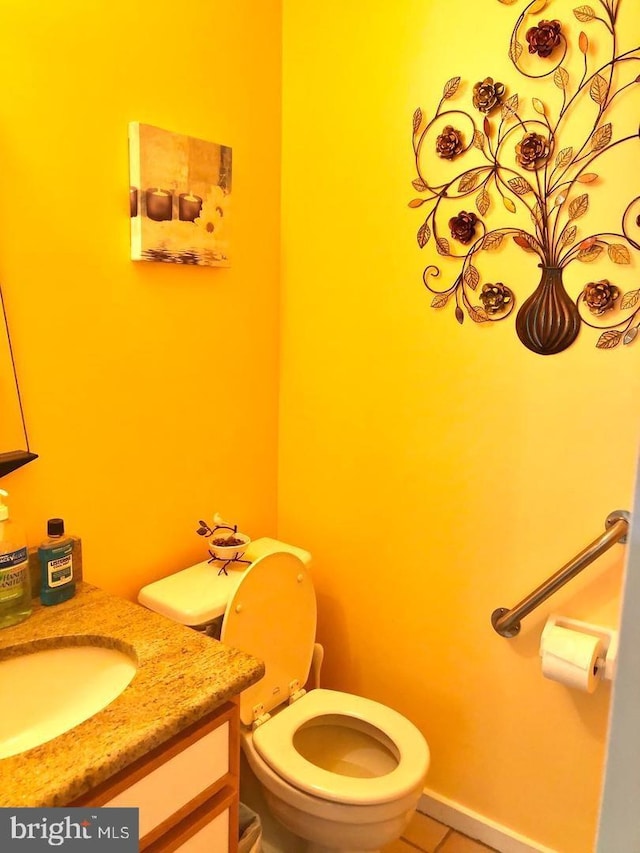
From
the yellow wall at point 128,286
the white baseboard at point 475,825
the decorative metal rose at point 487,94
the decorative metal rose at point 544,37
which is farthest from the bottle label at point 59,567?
the decorative metal rose at point 544,37

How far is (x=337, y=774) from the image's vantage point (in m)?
1.58

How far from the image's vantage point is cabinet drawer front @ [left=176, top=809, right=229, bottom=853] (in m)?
Result: 1.09

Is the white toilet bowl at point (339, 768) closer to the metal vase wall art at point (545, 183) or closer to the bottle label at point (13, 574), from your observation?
the bottle label at point (13, 574)

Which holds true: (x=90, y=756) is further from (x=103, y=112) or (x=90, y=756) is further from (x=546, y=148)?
(x=546, y=148)

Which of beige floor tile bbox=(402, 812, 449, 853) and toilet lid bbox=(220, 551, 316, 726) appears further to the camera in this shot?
beige floor tile bbox=(402, 812, 449, 853)

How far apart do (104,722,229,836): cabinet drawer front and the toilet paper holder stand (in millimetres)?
815

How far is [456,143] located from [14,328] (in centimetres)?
112

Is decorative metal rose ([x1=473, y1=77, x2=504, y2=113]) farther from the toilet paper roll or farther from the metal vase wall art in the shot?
the toilet paper roll

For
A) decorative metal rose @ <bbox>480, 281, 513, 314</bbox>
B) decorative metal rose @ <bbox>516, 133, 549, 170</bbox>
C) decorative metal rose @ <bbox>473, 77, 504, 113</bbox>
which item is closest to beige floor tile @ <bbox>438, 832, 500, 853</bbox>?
decorative metal rose @ <bbox>480, 281, 513, 314</bbox>

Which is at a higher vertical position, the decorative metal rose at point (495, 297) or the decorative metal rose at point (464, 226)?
the decorative metal rose at point (464, 226)

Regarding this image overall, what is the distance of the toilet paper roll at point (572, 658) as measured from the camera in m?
1.45

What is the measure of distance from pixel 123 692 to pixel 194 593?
49 cm

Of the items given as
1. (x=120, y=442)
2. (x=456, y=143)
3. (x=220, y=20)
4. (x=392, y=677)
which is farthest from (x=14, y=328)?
(x=392, y=677)

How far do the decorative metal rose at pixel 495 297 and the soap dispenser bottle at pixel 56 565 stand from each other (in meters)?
1.11
